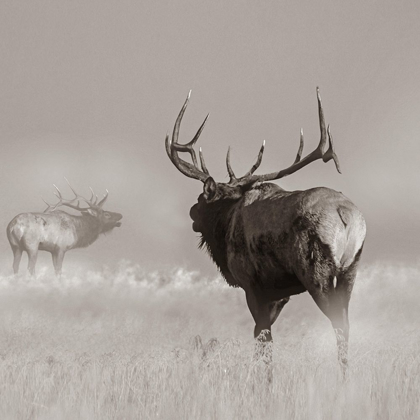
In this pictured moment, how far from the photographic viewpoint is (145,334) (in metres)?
8.22

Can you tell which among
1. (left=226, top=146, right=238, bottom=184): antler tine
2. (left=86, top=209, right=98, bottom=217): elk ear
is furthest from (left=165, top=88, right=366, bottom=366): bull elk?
(left=86, top=209, right=98, bottom=217): elk ear

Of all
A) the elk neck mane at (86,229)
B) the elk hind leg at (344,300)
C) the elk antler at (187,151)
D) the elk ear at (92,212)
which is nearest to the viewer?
the elk hind leg at (344,300)

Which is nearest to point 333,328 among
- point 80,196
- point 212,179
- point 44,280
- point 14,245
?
point 212,179

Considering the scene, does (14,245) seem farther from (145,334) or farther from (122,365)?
(122,365)

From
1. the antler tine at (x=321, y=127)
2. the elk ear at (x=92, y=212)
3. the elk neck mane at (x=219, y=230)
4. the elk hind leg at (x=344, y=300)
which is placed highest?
the elk ear at (x=92, y=212)

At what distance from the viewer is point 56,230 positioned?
22172 millimetres

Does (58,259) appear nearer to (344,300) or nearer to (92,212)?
(92,212)

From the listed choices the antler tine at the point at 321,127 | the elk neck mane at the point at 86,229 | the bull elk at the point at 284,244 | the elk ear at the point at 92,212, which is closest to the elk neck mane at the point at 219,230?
the bull elk at the point at 284,244

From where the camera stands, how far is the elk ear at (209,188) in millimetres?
9023

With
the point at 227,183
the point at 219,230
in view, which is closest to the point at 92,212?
the point at 227,183

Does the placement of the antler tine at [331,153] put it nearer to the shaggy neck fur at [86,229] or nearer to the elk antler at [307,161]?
the elk antler at [307,161]

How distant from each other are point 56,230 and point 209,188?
1398 cm

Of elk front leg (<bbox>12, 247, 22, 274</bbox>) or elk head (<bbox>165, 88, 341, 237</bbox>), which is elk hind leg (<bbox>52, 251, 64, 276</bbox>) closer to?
elk front leg (<bbox>12, 247, 22, 274</bbox>)

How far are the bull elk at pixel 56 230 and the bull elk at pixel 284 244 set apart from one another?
12.3 meters
